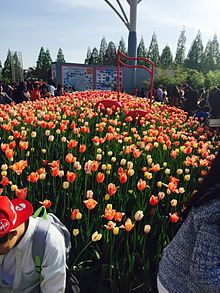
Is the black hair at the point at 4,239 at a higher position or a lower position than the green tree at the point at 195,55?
lower

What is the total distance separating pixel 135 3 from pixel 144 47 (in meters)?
60.9

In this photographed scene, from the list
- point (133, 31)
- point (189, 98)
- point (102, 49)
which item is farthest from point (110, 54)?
point (189, 98)

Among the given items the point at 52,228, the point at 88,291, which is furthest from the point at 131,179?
the point at 52,228

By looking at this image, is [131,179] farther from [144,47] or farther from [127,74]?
[144,47]

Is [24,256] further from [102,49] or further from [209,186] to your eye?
[102,49]

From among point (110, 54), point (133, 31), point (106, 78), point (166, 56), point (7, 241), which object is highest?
point (110, 54)

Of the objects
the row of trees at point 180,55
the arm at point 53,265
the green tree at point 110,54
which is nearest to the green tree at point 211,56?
the row of trees at point 180,55

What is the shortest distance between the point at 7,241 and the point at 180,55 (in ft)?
234

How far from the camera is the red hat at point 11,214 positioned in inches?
54.4

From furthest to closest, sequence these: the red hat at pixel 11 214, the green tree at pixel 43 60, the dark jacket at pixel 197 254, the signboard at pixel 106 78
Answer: the green tree at pixel 43 60 → the signboard at pixel 106 78 → the red hat at pixel 11 214 → the dark jacket at pixel 197 254

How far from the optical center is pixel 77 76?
1841cm

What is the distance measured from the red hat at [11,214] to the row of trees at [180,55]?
208 ft

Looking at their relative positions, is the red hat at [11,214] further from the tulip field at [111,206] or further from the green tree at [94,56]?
the green tree at [94,56]

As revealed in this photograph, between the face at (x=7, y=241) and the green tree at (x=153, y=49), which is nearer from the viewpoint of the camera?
the face at (x=7, y=241)
